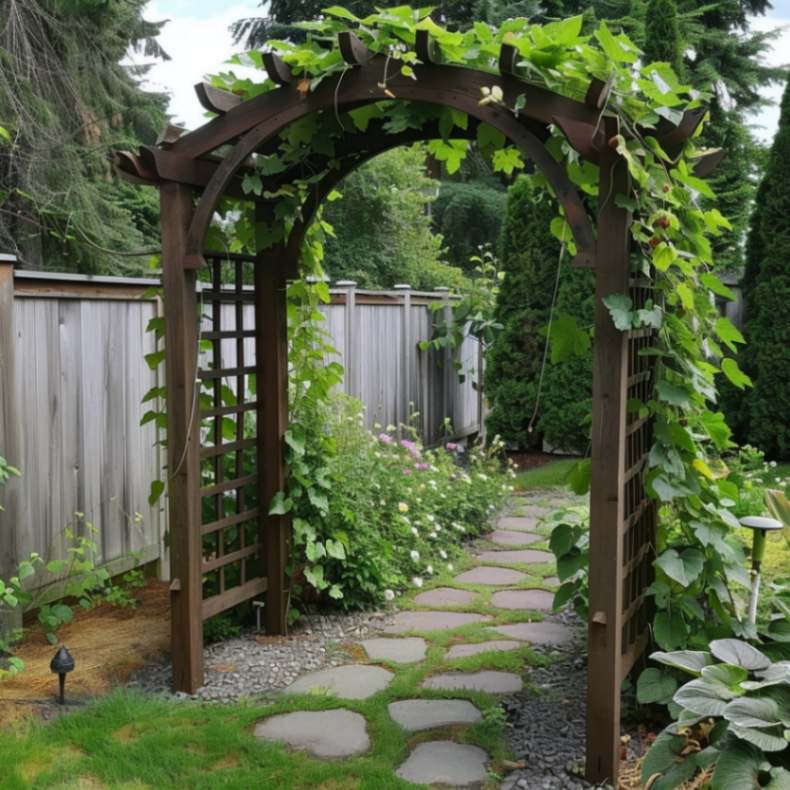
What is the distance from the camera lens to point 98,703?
309 cm

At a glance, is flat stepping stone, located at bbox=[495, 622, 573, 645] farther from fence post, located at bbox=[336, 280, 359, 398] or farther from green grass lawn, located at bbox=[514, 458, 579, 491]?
green grass lawn, located at bbox=[514, 458, 579, 491]

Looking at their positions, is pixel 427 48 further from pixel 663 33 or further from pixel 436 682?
pixel 663 33

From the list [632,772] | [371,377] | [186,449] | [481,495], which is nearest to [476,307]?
[371,377]

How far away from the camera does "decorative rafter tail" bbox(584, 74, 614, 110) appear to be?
2.45m

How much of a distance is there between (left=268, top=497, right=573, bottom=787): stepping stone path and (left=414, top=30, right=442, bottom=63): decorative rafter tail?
2191 mm

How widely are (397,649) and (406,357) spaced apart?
14.4 ft

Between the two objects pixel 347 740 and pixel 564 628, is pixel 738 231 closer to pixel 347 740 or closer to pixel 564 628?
pixel 564 628

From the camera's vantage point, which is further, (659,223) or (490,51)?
(490,51)

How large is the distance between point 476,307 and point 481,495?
3.03 metres

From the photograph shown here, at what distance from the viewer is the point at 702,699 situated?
2229mm

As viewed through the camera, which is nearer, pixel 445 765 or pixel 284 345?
pixel 445 765

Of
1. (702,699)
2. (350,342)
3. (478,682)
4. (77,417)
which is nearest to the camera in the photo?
(702,699)

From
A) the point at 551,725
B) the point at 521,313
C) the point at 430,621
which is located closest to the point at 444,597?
the point at 430,621

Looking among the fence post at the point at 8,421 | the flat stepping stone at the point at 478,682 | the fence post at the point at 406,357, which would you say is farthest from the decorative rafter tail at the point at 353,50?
the fence post at the point at 406,357
